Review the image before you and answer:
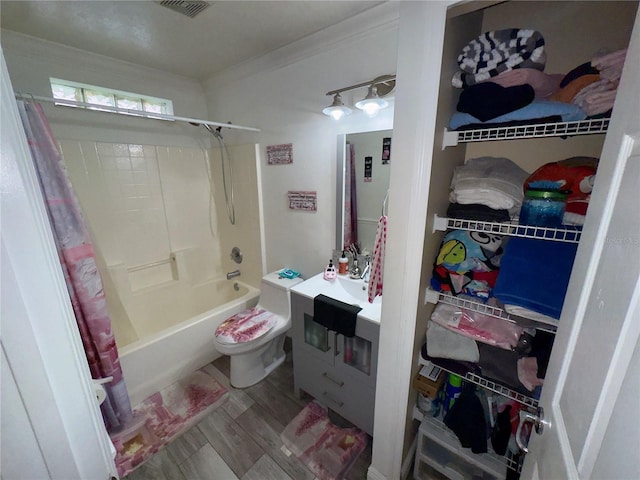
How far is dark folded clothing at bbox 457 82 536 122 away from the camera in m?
0.77

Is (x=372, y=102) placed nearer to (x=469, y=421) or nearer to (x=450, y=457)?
(x=469, y=421)

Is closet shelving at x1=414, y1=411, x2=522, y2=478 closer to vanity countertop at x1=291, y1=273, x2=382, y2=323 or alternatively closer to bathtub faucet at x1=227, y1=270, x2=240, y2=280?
vanity countertop at x1=291, y1=273, x2=382, y2=323

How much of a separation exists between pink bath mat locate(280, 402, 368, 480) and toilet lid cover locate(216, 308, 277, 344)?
60 cm

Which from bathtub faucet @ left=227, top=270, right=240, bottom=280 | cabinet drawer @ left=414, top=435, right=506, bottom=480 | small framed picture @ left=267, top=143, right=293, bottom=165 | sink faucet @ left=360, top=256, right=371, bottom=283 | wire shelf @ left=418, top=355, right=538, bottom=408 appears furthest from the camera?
bathtub faucet @ left=227, top=270, right=240, bottom=280

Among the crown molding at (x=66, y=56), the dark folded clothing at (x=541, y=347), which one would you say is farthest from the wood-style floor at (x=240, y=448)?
the crown molding at (x=66, y=56)

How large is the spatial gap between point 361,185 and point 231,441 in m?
1.78

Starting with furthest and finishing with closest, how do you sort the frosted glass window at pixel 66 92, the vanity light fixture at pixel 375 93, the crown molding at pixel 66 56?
the frosted glass window at pixel 66 92
the crown molding at pixel 66 56
the vanity light fixture at pixel 375 93

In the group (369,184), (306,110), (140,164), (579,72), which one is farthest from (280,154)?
(579,72)

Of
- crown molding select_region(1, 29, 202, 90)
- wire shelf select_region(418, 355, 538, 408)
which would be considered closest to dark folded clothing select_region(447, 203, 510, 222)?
wire shelf select_region(418, 355, 538, 408)

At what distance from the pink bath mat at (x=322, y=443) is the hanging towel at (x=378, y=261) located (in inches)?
34.0

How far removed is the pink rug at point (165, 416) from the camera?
146cm

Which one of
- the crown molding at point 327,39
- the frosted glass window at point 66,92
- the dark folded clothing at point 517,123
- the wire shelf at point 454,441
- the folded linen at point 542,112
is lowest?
the wire shelf at point 454,441

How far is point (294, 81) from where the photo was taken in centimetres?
183

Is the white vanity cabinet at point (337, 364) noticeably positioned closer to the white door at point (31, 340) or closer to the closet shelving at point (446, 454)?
the closet shelving at point (446, 454)
